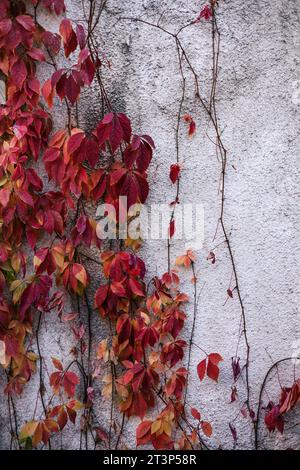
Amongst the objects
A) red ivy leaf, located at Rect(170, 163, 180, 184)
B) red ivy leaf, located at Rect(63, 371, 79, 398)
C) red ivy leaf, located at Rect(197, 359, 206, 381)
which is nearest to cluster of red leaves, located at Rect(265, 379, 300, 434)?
red ivy leaf, located at Rect(197, 359, 206, 381)

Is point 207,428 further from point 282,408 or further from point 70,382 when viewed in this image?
point 70,382

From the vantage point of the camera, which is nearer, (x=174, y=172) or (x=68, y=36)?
(x=68, y=36)

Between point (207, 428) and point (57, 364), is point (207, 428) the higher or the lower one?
the lower one

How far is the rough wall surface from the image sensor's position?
6.78ft

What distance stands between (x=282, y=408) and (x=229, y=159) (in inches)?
50.3

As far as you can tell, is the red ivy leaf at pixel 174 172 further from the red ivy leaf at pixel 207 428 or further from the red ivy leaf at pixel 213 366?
the red ivy leaf at pixel 207 428

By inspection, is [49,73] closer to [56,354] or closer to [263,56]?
[263,56]

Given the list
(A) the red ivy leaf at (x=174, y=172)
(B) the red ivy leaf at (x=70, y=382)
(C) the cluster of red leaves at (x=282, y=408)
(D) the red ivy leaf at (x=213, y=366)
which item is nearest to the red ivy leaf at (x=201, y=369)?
(D) the red ivy leaf at (x=213, y=366)

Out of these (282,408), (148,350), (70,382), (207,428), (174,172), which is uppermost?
(174,172)

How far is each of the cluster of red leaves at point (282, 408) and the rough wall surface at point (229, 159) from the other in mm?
64

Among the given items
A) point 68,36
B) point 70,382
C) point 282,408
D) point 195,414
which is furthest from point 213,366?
point 68,36

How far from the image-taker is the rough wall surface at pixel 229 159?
81.4 inches

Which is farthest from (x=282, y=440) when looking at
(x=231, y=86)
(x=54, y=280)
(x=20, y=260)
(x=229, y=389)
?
(x=231, y=86)

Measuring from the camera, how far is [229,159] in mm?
2133
